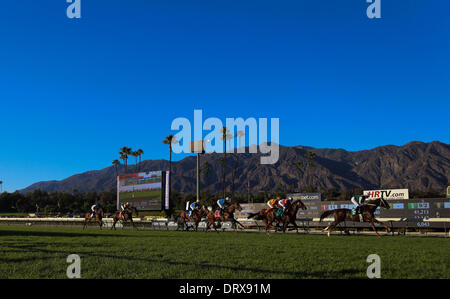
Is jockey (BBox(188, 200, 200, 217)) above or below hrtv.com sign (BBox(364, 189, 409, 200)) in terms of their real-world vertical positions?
below

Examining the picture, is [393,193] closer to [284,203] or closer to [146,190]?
[284,203]

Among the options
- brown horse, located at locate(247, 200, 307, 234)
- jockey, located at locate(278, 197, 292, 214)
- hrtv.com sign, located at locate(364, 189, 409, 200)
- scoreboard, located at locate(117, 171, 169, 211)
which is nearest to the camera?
brown horse, located at locate(247, 200, 307, 234)

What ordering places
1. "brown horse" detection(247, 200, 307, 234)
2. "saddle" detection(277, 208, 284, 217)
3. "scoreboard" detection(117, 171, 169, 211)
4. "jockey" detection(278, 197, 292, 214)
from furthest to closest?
"scoreboard" detection(117, 171, 169, 211) → "saddle" detection(277, 208, 284, 217) → "jockey" detection(278, 197, 292, 214) → "brown horse" detection(247, 200, 307, 234)

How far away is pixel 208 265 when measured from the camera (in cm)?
885

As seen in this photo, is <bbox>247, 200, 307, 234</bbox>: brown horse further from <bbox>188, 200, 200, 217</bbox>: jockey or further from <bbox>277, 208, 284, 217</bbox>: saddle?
<bbox>188, 200, 200, 217</bbox>: jockey

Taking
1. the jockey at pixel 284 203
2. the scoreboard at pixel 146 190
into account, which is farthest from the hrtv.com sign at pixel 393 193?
the scoreboard at pixel 146 190

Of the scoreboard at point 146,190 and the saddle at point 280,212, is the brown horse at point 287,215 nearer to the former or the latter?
the saddle at point 280,212

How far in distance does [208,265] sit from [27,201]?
10995 centimetres

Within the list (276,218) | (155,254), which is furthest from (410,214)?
(155,254)

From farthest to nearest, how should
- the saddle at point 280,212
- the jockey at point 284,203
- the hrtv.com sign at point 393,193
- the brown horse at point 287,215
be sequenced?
the hrtv.com sign at point 393,193 < the saddle at point 280,212 < the jockey at point 284,203 < the brown horse at point 287,215

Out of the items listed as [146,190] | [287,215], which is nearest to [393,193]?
[287,215]

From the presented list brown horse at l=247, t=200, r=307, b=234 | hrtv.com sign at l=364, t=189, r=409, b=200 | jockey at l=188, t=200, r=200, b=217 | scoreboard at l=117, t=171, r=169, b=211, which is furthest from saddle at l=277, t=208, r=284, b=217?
scoreboard at l=117, t=171, r=169, b=211

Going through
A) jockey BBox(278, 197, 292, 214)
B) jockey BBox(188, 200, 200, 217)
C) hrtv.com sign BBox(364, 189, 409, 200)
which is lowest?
jockey BBox(188, 200, 200, 217)
